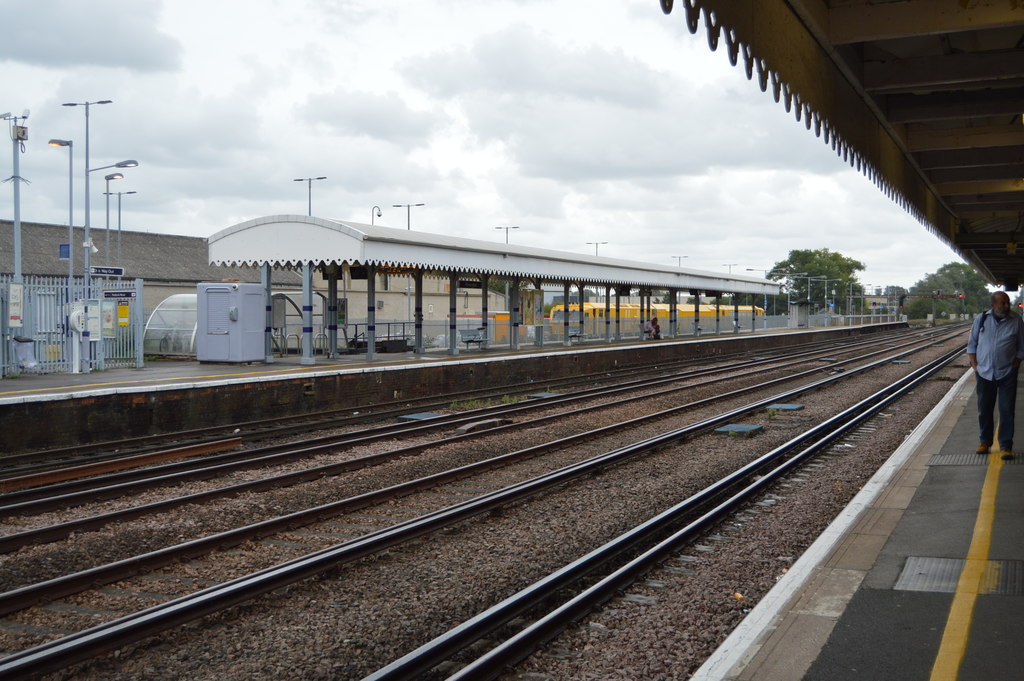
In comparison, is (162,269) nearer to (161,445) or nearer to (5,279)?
(5,279)

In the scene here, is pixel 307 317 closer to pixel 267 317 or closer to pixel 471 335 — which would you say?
pixel 267 317

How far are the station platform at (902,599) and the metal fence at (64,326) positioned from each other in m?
16.1

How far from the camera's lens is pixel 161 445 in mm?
13320

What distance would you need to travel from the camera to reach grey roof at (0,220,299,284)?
46750 mm

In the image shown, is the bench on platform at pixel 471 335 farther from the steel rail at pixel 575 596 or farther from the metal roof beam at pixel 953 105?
the metal roof beam at pixel 953 105

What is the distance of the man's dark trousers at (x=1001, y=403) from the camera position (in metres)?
8.55

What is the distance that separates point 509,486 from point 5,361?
504 inches

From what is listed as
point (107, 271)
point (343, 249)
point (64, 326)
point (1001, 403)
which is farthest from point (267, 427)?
point (1001, 403)

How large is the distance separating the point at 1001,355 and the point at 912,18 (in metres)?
3.60

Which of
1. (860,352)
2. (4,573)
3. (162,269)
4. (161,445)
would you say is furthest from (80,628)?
(162,269)

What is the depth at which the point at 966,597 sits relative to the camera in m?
4.88

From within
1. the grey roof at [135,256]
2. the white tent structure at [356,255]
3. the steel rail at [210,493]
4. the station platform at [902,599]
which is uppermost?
the grey roof at [135,256]

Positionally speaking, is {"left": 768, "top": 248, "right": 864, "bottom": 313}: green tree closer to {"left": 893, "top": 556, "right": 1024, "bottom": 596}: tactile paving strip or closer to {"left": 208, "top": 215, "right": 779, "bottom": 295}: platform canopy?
{"left": 208, "top": 215, "right": 779, "bottom": 295}: platform canopy

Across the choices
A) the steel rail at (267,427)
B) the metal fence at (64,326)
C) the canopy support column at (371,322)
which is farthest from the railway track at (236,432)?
the metal fence at (64,326)
